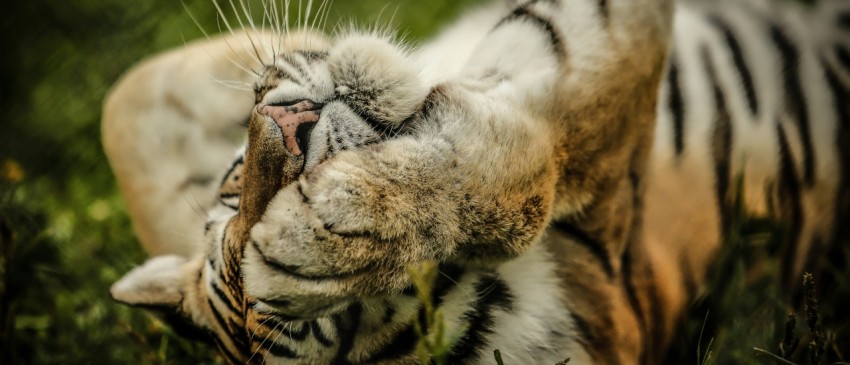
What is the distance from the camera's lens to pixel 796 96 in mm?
1618

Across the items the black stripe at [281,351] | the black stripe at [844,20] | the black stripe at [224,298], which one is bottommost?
Result: the black stripe at [281,351]

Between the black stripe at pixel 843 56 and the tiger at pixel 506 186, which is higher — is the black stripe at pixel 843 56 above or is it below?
above

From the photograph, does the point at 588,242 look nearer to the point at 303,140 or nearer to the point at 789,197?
the point at 303,140

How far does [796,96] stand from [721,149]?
0.87 ft

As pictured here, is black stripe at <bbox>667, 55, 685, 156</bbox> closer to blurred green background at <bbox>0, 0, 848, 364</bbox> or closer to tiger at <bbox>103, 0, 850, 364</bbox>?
tiger at <bbox>103, 0, 850, 364</bbox>

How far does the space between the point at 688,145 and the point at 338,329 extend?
838 millimetres

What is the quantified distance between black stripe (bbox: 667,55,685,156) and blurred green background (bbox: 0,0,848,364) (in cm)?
19

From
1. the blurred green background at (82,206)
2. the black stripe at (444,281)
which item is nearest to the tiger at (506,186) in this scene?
the black stripe at (444,281)

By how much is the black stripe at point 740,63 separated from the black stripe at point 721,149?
62 millimetres

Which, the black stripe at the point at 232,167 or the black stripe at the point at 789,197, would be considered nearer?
the black stripe at the point at 232,167

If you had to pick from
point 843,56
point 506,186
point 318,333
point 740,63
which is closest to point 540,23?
point 506,186

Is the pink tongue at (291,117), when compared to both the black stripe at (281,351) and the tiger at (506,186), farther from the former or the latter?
the black stripe at (281,351)

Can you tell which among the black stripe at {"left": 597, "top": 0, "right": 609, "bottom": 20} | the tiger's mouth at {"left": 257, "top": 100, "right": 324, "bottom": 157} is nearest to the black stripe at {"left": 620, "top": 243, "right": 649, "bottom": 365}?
the black stripe at {"left": 597, "top": 0, "right": 609, "bottom": 20}

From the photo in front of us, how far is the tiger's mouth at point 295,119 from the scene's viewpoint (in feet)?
2.91
